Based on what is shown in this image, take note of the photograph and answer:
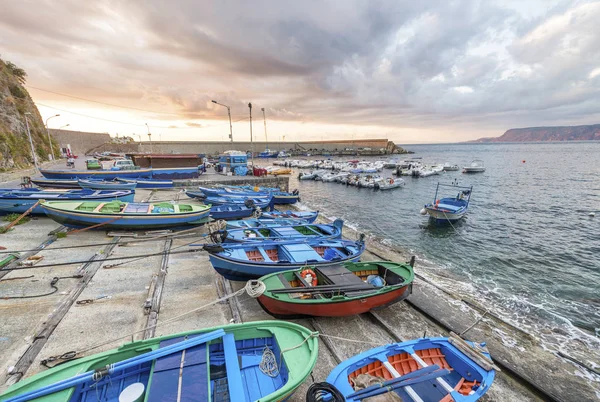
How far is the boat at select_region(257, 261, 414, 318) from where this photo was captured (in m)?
7.35

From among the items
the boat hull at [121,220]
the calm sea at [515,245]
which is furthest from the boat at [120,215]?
the calm sea at [515,245]

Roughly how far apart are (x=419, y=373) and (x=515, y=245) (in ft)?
63.4

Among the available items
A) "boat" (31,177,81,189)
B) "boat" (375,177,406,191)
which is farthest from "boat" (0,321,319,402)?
"boat" (375,177,406,191)

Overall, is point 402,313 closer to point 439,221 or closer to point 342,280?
point 342,280

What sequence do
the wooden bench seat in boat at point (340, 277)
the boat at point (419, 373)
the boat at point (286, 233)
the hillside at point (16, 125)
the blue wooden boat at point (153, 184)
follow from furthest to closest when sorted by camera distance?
the hillside at point (16, 125) < the blue wooden boat at point (153, 184) < the boat at point (286, 233) < the wooden bench seat in boat at point (340, 277) < the boat at point (419, 373)

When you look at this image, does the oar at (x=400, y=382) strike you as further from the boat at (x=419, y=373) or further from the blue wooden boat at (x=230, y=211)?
the blue wooden boat at (x=230, y=211)

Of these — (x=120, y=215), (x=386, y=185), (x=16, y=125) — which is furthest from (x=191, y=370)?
(x=16, y=125)

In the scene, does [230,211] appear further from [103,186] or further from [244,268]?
[103,186]

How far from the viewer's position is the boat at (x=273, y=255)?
907 cm

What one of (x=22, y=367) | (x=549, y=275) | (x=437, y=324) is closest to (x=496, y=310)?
(x=437, y=324)

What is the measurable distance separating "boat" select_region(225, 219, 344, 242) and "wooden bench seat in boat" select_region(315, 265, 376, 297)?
3003 millimetres

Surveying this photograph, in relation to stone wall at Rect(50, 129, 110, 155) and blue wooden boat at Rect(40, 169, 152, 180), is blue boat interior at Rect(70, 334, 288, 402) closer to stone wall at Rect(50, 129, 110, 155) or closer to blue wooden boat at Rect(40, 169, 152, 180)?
blue wooden boat at Rect(40, 169, 152, 180)

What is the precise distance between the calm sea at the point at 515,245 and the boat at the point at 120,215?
14604 mm

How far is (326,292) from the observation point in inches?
307
